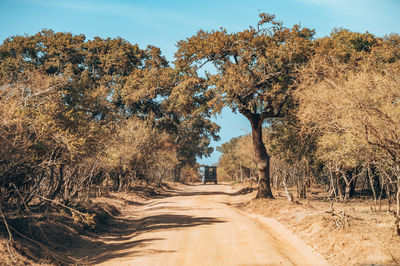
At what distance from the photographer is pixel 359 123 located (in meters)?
10.5

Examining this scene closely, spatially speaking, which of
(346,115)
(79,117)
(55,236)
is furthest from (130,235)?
(346,115)

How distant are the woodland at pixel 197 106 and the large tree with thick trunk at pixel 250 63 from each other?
8cm

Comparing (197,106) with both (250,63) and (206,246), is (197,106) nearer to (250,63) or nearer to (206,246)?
(250,63)

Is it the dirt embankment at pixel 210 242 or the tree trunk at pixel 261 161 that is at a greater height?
the tree trunk at pixel 261 161

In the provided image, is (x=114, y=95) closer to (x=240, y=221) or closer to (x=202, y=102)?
(x=202, y=102)

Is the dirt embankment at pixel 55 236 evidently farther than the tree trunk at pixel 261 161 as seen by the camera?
No

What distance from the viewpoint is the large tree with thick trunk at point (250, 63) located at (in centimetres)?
2262

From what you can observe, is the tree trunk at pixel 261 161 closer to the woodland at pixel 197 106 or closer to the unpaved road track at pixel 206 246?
the woodland at pixel 197 106

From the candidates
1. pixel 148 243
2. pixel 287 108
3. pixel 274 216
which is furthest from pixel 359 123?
pixel 287 108

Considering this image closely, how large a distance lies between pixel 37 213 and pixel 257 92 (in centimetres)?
1520

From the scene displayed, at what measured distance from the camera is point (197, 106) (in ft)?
85.3

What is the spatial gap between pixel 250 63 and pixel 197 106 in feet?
15.9

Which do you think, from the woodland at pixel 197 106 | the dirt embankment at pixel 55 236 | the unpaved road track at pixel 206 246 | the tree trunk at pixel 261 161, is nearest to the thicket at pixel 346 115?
the woodland at pixel 197 106

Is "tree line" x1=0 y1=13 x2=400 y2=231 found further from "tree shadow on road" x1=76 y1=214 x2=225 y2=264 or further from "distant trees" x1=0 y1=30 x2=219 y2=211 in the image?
"tree shadow on road" x1=76 y1=214 x2=225 y2=264
